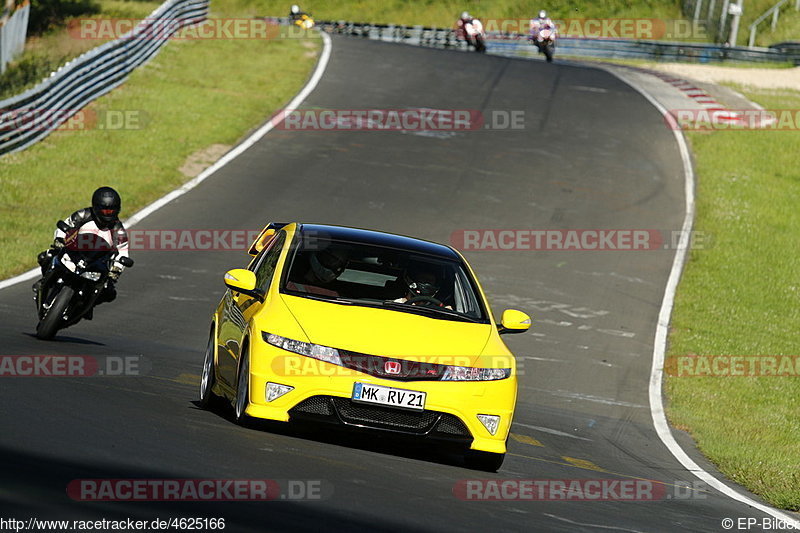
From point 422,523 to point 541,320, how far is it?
34.5ft

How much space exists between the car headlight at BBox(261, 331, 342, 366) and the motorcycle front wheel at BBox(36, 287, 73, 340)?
4.42 m

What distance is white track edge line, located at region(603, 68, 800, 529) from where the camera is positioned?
991cm

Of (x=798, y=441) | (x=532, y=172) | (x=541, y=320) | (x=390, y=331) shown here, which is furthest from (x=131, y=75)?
(x=390, y=331)

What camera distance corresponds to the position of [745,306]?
19.6 meters

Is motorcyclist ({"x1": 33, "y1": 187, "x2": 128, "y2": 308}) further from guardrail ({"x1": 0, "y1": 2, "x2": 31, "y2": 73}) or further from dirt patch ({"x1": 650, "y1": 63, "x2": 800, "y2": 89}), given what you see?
dirt patch ({"x1": 650, "y1": 63, "x2": 800, "y2": 89})

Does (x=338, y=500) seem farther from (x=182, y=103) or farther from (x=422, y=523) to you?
(x=182, y=103)

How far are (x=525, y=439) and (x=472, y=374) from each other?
256cm

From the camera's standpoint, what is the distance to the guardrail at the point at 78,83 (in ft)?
79.1

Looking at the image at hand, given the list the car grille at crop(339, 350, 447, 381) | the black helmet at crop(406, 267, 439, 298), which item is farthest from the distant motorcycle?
the car grille at crop(339, 350, 447, 381)

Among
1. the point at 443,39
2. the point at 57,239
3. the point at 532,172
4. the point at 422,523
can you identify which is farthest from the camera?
the point at 443,39

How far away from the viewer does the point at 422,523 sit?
22.0 feet

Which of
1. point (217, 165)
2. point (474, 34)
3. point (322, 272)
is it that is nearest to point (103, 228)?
point (322, 272)

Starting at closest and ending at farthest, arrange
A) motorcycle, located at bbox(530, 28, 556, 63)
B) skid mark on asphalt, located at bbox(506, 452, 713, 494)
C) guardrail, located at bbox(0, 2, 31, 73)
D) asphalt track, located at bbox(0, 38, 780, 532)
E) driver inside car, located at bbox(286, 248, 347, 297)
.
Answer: asphalt track, located at bbox(0, 38, 780, 532) < driver inside car, located at bbox(286, 248, 347, 297) < skid mark on asphalt, located at bbox(506, 452, 713, 494) < guardrail, located at bbox(0, 2, 31, 73) < motorcycle, located at bbox(530, 28, 556, 63)

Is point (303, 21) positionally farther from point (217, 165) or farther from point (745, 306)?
point (745, 306)
